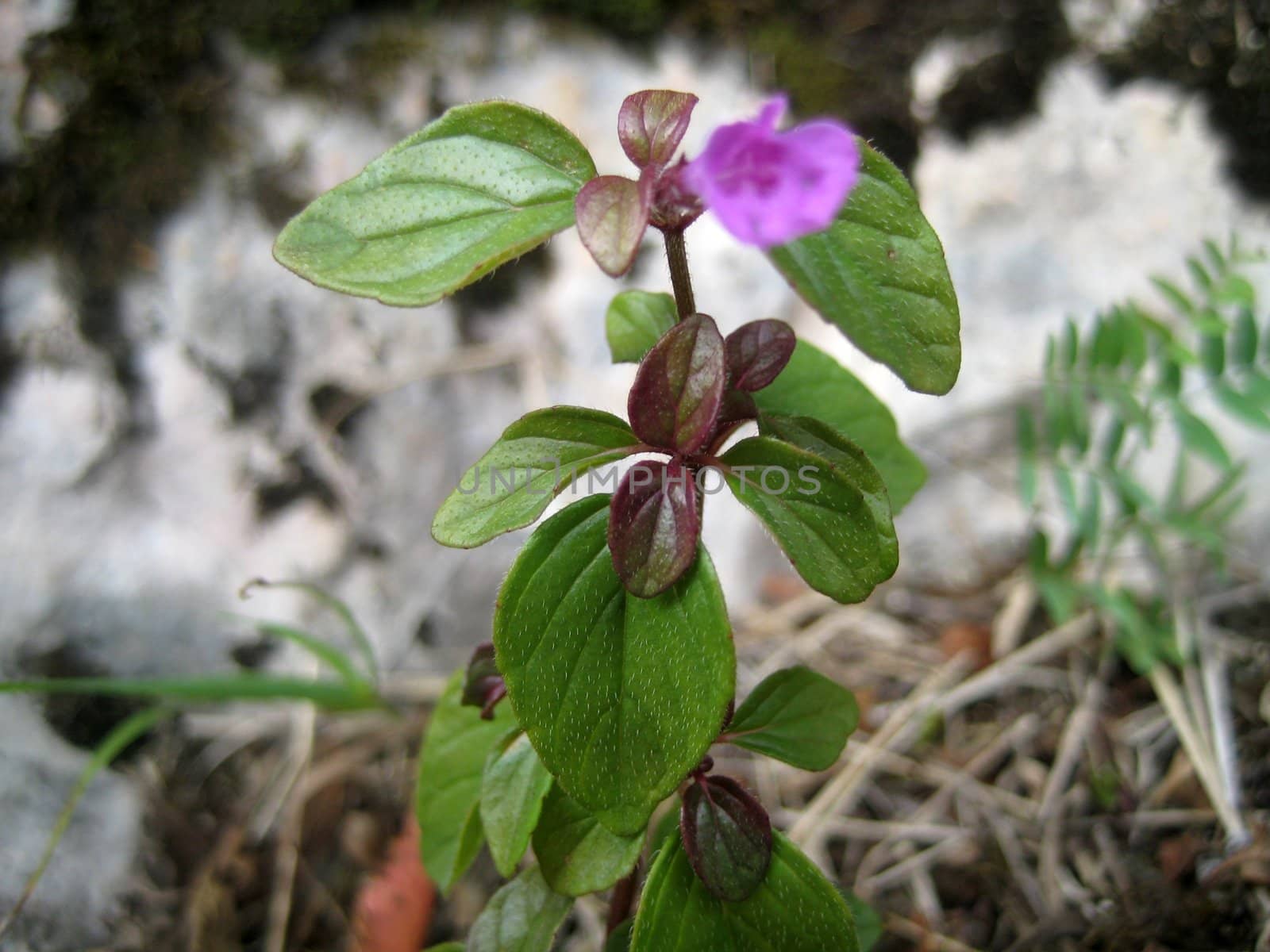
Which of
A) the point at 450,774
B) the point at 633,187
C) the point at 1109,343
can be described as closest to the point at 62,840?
the point at 450,774

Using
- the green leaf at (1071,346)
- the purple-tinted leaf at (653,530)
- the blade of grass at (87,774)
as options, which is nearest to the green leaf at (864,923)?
the purple-tinted leaf at (653,530)

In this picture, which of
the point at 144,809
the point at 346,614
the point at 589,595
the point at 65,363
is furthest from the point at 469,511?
the point at 65,363

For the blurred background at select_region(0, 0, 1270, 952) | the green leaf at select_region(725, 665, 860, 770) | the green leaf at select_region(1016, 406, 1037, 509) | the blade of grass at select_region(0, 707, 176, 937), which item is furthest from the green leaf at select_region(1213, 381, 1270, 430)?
the blade of grass at select_region(0, 707, 176, 937)

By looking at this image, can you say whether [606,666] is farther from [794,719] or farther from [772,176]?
[772,176]

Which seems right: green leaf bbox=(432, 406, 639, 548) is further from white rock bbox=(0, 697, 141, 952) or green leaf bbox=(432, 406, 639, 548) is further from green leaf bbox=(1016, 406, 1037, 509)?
white rock bbox=(0, 697, 141, 952)

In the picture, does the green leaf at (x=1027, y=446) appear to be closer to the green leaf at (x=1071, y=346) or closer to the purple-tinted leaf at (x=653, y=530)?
the green leaf at (x=1071, y=346)

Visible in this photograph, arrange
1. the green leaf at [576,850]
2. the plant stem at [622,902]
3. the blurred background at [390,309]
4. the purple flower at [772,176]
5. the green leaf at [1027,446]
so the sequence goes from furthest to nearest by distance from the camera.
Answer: the blurred background at [390,309] → the green leaf at [1027,446] → the plant stem at [622,902] → the green leaf at [576,850] → the purple flower at [772,176]
